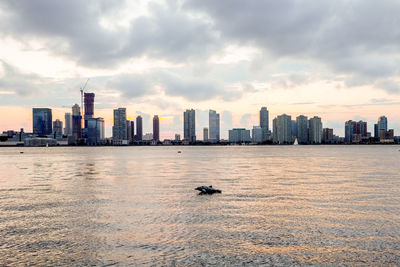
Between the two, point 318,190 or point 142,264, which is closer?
point 142,264

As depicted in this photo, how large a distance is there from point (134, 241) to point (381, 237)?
58.8 ft

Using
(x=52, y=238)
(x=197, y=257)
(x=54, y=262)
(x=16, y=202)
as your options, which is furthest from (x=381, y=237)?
(x=16, y=202)

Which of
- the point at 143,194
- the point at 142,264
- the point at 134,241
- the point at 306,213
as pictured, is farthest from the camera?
the point at 143,194

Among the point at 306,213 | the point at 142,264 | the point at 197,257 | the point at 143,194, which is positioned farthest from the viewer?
the point at 143,194

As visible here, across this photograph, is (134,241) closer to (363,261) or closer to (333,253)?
(333,253)

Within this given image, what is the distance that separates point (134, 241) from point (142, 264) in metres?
4.86

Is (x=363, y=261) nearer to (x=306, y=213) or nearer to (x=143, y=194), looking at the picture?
(x=306, y=213)

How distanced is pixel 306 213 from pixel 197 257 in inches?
645

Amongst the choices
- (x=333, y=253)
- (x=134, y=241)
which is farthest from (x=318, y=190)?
(x=134, y=241)

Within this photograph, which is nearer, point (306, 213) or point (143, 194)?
point (306, 213)

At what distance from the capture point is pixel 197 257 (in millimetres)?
22062

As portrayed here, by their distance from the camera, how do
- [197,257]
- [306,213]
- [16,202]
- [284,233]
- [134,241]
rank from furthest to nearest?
[16,202] → [306,213] → [284,233] → [134,241] → [197,257]

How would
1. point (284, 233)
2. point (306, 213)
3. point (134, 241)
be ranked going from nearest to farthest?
point (134, 241) < point (284, 233) < point (306, 213)

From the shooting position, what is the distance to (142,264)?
2072cm
